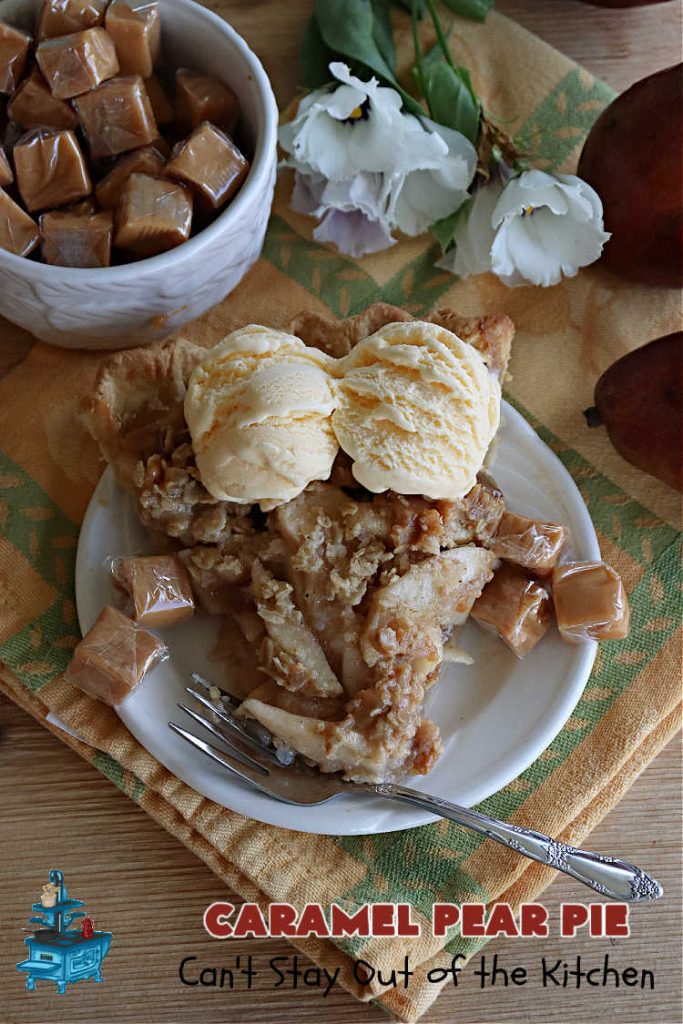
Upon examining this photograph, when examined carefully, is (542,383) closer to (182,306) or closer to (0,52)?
(182,306)

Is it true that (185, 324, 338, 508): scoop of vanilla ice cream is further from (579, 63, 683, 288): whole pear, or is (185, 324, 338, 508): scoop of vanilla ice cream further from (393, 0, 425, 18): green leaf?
(393, 0, 425, 18): green leaf

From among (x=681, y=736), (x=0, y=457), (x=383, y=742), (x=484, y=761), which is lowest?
(x=681, y=736)

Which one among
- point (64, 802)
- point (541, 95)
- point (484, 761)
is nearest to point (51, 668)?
point (64, 802)

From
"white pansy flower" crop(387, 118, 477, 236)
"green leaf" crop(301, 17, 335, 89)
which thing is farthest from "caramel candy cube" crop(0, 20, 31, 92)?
"white pansy flower" crop(387, 118, 477, 236)

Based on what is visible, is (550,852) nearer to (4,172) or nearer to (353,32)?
(4,172)

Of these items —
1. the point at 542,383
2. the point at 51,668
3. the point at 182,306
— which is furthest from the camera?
the point at 542,383

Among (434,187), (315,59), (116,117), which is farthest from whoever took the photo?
(315,59)

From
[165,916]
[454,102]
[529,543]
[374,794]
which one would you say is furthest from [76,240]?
[165,916]
